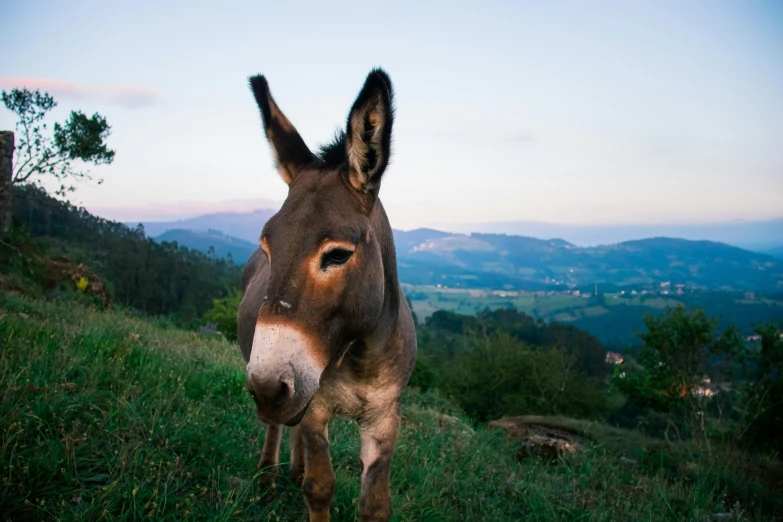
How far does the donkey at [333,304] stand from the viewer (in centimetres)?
218

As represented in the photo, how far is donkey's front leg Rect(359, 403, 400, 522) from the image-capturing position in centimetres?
340

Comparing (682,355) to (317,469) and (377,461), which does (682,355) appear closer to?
(377,461)

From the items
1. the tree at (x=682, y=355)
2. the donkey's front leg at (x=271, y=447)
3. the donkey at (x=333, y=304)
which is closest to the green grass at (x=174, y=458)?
the donkey's front leg at (x=271, y=447)

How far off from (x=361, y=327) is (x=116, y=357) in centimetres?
417

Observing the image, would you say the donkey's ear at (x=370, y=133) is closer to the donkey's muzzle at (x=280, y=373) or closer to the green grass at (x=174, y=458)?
the donkey's muzzle at (x=280, y=373)

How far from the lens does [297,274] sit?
7.64 ft

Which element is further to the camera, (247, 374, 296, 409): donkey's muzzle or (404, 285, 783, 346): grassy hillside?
(404, 285, 783, 346): grassy hillside

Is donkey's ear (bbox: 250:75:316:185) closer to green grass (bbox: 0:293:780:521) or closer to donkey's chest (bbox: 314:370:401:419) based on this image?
donkey's chest (bbox: 314:370:401:419)

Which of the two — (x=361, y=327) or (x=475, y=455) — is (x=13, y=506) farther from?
(x=475, y=455)

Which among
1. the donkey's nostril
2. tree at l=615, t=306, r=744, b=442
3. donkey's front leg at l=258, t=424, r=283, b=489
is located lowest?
tree at l=615, t=306, r=744, b=442

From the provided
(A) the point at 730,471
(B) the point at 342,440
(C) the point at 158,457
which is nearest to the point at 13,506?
(C) the point at 158,457

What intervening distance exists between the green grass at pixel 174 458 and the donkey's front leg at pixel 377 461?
2.36ft

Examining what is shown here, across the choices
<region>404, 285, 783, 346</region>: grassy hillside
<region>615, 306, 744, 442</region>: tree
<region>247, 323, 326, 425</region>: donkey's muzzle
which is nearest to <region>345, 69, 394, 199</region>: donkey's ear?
<region>247, 323, 326, 425</region>: donkey's muzzle

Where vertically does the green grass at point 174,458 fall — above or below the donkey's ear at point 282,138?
below
